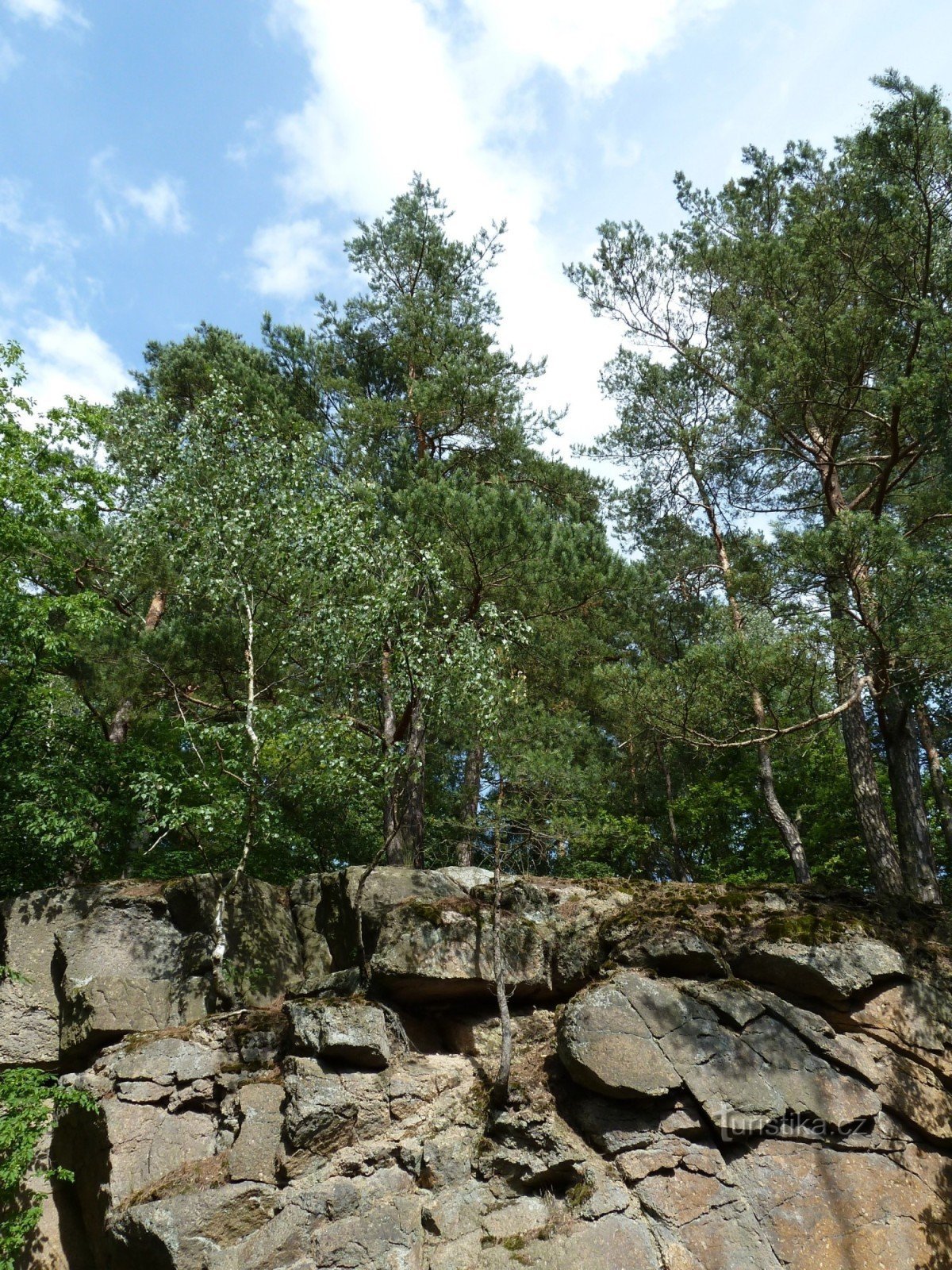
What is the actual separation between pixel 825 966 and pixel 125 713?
1100 centimetres

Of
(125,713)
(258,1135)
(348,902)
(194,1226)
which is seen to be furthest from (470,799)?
(194,1226)

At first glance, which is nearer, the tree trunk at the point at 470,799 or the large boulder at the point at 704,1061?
the large boulder at the point at 704,1061

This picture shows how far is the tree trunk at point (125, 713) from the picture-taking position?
44.4 feet

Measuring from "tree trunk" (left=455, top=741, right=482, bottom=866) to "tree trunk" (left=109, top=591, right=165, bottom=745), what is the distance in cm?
565

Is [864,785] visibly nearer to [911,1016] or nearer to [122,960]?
[911,1016]

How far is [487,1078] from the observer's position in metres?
8.38

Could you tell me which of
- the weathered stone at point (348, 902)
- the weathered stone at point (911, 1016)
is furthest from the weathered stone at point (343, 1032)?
the weathered stone at point (911, 1016)

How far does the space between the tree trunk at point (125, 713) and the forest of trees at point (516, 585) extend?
5 centimetres

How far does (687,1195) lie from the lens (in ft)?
23.4

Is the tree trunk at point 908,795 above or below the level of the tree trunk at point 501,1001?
above

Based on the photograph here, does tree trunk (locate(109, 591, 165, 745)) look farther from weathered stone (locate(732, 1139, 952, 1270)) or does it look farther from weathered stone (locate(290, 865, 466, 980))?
weathered stone (locate(732, 1139, 952, 1270))

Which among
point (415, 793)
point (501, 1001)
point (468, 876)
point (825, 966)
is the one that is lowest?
point (501, 1001)

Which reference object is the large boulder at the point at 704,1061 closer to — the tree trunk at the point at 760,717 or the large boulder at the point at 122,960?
the tree trunk at the point at 760,717

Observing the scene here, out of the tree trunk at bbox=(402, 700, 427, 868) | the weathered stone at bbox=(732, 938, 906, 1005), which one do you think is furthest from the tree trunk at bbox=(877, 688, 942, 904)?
the tree trunk at bbox=(402, 700, 427, 868)
